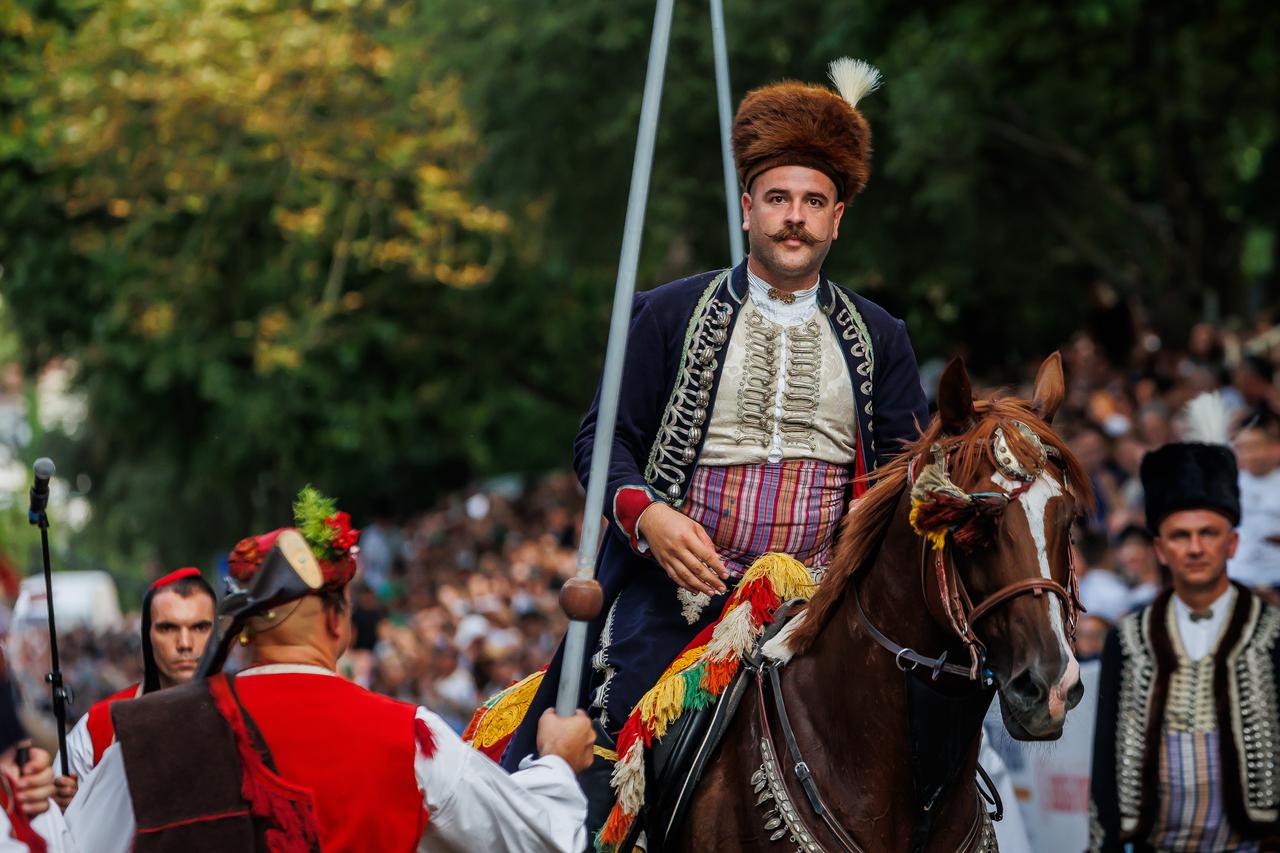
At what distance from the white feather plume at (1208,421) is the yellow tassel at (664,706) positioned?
2.63 meters

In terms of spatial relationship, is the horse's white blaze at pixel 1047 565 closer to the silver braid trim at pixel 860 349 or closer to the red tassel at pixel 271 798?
the silver braid trim at pixel 860 349

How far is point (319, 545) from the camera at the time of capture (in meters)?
4.61

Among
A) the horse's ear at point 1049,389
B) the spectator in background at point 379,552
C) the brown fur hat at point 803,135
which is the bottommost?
the spectator in background at point 379,552

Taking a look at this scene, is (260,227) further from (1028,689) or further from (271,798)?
(1028,689)

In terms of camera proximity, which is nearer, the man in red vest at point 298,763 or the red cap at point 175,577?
the man in red vest at point 298,763

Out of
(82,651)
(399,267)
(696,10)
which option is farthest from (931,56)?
(82,651)

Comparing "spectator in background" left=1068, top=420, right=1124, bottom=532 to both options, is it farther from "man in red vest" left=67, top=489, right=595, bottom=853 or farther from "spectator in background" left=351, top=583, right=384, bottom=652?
"man in red vest" left=67, top=489, right=595, bottom=853

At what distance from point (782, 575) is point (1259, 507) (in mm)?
5230

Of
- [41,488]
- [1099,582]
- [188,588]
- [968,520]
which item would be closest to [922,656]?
[968,520]

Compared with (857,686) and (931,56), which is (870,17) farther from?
(857,686)

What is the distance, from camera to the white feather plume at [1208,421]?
729cm

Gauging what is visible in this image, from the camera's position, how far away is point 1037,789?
9.79 m

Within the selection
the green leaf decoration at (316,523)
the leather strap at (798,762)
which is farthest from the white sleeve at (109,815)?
the leather strap at (798,762)

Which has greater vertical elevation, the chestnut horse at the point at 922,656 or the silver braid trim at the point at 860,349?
the silver braid trim at the point at 860,349
